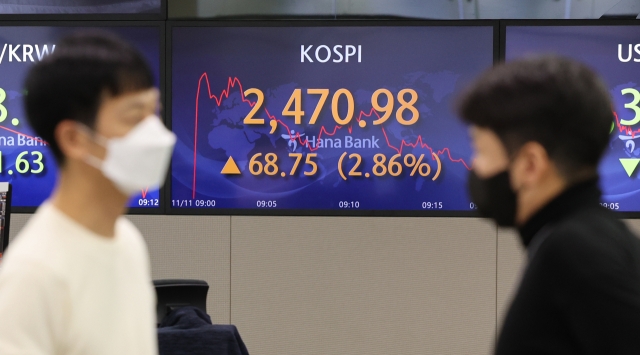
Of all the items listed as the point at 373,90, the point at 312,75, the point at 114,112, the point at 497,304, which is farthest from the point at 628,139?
the point at 114,112

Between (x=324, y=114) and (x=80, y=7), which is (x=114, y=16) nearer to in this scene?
(x=80, y=7)

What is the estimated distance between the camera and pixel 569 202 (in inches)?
38.3

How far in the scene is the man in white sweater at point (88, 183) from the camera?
88 centimetres

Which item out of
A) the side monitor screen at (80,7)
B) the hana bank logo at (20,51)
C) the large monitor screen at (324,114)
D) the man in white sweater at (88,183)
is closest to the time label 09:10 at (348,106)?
the large monitor screen at (324,114)

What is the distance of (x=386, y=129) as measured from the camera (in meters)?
3.72

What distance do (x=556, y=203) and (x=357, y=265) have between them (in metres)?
2.84

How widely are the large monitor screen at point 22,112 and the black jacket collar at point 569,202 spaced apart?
9.79 feet

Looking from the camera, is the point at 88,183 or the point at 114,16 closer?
the point at 88,183

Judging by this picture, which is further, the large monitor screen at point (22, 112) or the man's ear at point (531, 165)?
the large monitor screen at point (22, 112)

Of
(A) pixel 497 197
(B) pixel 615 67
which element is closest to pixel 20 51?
(B) pixel 615 67

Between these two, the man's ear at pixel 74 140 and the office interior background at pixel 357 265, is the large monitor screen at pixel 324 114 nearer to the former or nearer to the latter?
the office interior background at pixel 357 265

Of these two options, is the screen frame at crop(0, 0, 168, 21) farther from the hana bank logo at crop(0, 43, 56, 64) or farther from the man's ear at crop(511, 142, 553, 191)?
the man's ear at crop(511, 142, 553, 191)

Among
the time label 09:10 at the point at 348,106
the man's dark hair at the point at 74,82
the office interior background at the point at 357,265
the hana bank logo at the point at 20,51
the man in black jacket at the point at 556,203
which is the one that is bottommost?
the office interior background at the point at 357,265

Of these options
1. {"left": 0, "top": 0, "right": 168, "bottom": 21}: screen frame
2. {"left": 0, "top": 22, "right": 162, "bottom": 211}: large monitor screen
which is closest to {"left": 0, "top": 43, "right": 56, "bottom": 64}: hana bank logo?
{"left": 0, "top": 22, "right": 162, "bottom": 211}: large monitor screen
